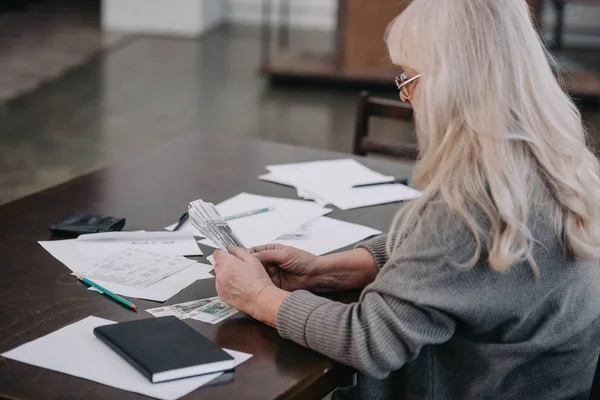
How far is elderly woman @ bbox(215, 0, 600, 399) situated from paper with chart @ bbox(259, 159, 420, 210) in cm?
81

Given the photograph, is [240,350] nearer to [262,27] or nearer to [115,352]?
[115,352]

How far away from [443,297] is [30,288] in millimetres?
796

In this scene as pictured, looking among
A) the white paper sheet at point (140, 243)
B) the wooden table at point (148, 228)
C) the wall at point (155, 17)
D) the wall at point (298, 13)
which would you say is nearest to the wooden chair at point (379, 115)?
the wooden table at point (148, 228)

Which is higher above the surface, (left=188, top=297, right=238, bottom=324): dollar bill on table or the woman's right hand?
the woman's right hand

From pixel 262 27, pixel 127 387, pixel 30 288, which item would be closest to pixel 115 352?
pixel 127 387

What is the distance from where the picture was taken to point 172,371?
5.25 ft

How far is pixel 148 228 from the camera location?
91.6 inches

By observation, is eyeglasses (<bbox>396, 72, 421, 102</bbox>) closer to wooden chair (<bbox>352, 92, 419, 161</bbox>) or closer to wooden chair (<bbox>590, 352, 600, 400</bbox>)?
wooden chair (<bbox>590, 352, 600, 400</bbox>)

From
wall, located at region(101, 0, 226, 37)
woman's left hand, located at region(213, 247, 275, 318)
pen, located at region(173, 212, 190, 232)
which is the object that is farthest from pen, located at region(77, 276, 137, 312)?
wall, located at region(101, 0, 226, 37)

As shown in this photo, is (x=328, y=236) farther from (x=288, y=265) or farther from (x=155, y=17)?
(x=155, y=17)

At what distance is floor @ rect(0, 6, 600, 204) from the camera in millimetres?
5504

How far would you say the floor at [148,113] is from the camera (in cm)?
550

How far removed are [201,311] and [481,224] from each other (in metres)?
0.55

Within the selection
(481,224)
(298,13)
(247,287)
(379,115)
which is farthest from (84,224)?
(298,13)
